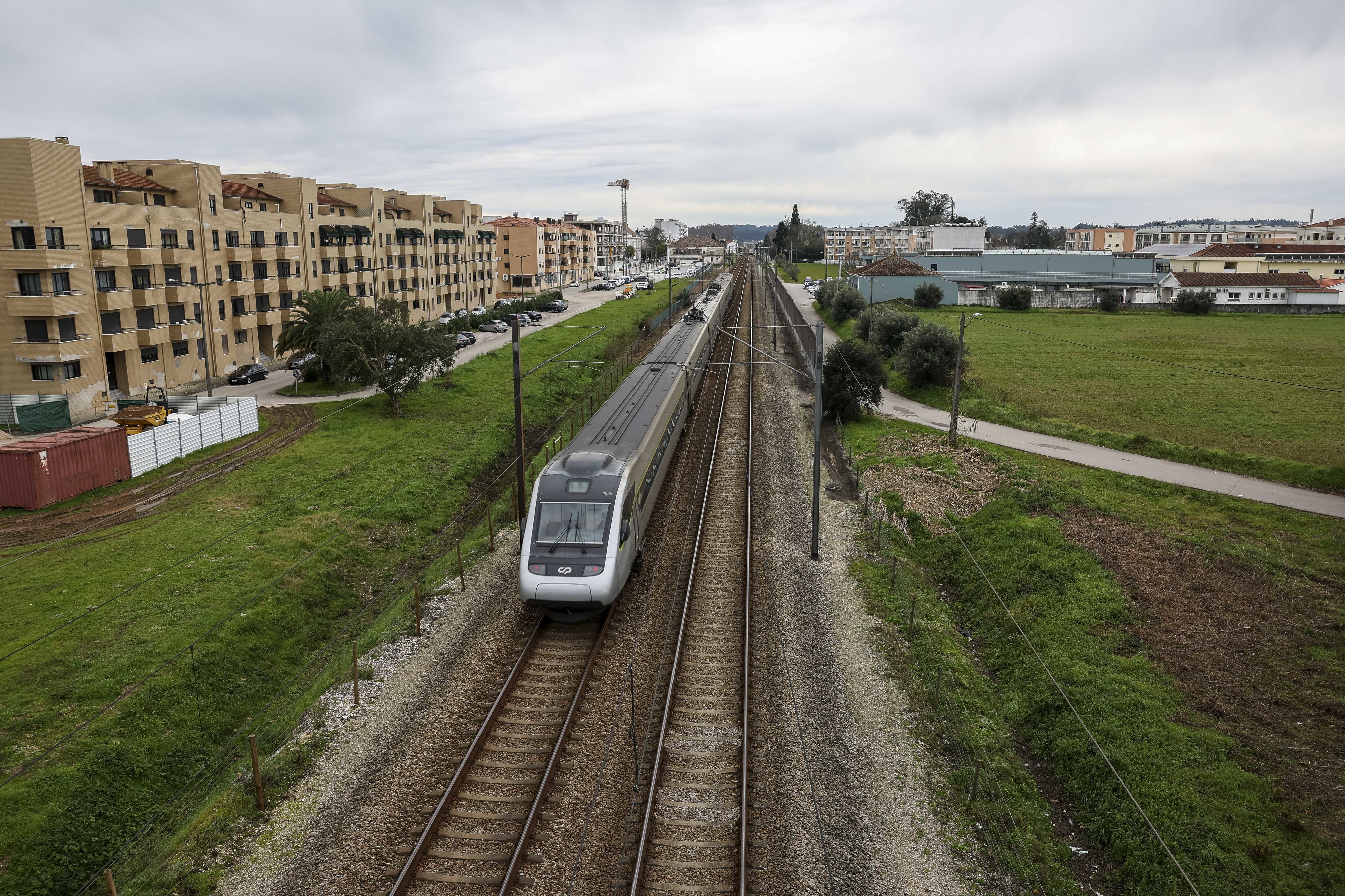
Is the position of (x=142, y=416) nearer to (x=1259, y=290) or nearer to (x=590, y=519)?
(x=590, y=519)

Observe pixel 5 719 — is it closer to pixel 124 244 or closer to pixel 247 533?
pixel 247 533

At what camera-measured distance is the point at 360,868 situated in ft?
35.0

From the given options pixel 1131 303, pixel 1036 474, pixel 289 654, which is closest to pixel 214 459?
pixel 289 654

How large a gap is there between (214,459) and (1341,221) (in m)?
174

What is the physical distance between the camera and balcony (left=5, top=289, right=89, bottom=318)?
36.4m

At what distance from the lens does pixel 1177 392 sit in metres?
44.0

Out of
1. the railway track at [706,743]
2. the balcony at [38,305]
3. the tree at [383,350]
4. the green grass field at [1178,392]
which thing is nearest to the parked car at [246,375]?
the balcony at [38,305]

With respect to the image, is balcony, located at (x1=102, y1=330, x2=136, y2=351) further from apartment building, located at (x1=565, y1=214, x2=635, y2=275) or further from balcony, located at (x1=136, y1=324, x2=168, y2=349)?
apartment building, located at (x1=565, y1=214, x2=635, y2=275)

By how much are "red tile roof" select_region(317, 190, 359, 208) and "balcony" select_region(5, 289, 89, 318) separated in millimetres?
29643

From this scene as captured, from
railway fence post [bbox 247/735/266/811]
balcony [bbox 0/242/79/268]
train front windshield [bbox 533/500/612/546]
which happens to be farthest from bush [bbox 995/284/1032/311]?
railway fence post [bbox 247/735/266/811]

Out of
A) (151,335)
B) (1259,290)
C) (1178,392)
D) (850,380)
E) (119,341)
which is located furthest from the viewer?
(1259,290)

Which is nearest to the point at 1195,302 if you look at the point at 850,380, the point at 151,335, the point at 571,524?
the point at 850,380

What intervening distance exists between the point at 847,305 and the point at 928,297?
63.6 feet

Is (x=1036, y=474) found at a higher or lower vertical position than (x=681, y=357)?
lower
